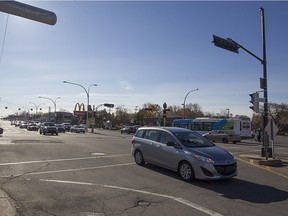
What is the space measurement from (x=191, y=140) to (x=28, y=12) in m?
7.82

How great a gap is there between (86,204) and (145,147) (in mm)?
6122

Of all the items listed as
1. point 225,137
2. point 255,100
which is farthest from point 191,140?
point 225,137

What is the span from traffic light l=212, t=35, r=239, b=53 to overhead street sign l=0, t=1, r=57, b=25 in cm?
1355

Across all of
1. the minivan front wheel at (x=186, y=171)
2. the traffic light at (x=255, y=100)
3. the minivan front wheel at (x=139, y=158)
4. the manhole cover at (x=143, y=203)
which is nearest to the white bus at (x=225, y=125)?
the traffic light at (x=255, y=100)

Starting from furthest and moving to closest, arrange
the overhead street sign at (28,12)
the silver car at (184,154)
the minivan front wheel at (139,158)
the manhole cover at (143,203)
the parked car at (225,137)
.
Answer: the parked car at (225,137) < the minivan front wheel at (139,158) < the silver car at (184,154) < the manhole cover at (143,203) < the overhead street sign at (28,12)

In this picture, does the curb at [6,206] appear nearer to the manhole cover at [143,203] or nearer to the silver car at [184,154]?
the manhole cover at [143,203]

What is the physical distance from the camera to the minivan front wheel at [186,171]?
10805 millimetres

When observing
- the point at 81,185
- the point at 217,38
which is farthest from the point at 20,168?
the point at 217,38

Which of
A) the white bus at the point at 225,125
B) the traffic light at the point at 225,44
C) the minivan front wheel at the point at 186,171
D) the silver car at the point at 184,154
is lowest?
the minivan front wheel at the point at 186,171

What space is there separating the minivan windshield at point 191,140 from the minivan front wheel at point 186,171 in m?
0.69

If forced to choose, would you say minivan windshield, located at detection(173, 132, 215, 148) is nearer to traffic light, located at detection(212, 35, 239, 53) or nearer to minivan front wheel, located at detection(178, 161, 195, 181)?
minivan front wheel, located at detection(178, 161, 195, 181)

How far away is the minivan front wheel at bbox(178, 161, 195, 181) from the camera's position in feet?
35.4

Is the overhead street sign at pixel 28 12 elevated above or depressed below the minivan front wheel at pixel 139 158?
above

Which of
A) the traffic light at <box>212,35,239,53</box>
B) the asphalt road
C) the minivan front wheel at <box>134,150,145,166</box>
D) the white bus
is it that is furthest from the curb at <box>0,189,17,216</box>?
the white bus
